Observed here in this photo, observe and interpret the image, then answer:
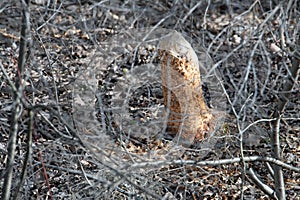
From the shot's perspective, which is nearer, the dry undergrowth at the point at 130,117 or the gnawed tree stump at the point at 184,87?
the dry undergrowth at the point at 130,117

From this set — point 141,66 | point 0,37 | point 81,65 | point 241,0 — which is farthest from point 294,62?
point 241,0

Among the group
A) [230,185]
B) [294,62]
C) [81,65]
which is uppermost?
[294,62]

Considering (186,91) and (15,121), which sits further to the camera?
(186,91)

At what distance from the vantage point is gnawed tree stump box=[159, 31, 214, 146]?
4027 mm

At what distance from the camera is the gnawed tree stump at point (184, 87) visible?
4.03 metres

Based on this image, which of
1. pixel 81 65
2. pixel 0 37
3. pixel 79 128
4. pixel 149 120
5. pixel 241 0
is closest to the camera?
pixel 79 128

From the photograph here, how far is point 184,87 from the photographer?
4.07 m

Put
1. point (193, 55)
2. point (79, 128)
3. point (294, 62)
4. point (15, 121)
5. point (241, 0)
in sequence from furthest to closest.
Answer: point (241, 0) < point (193, 55) < point (79, 128) < point (294, 62) < point (15, 121)

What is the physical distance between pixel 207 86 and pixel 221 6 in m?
2.29

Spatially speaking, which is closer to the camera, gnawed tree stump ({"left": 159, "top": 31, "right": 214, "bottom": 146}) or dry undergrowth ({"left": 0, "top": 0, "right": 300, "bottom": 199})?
dry undergrowth ({"left": 0, "top": 0, "right": 300, "bottom": 199})

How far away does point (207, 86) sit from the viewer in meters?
4.99

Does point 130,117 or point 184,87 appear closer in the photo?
point 184,87

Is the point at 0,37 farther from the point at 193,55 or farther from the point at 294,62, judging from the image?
the point at 294,62

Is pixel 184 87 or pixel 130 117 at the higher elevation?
pixel 184 87
